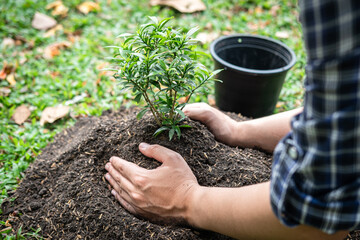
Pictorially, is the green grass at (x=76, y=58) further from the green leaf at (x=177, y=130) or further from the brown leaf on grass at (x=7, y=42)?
the green leaf at (x=177, y=130)

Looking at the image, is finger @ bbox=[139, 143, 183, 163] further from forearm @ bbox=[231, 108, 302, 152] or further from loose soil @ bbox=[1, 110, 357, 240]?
forearm @ bbox=[231, 108, 302, 152]

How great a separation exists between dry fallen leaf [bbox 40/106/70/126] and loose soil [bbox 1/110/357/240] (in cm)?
67

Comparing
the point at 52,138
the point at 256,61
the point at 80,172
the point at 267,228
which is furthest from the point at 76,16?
the point at 267,228

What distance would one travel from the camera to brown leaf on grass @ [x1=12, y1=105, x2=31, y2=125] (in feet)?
9.61

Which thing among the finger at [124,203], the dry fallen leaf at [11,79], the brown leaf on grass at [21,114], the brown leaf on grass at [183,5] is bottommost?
the brown leaf on grass at [21,114]

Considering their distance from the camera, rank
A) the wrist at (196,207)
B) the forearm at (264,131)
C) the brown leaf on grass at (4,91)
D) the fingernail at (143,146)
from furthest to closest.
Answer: the brown leaf on grass at (4,91)
the forearm at (264,131)
the fingernail at (143,146)
the wrist at (196,207)

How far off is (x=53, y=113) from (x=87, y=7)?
2128 mm

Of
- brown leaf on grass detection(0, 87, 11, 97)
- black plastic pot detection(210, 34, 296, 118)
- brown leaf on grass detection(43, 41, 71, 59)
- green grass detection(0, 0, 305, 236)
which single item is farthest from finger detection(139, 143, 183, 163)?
brown leaf on grass detection(43, 41, 71, 59)

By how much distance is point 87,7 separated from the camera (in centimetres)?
447

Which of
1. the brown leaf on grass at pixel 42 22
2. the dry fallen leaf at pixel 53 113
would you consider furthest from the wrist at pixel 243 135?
the brown leaf on grass at pixel 42 22

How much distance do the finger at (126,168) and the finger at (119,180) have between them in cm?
2

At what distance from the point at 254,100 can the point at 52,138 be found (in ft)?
5.87

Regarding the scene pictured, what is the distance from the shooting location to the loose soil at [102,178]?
5.92ft

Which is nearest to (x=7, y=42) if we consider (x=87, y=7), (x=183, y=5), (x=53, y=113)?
(x=87, y=7)
